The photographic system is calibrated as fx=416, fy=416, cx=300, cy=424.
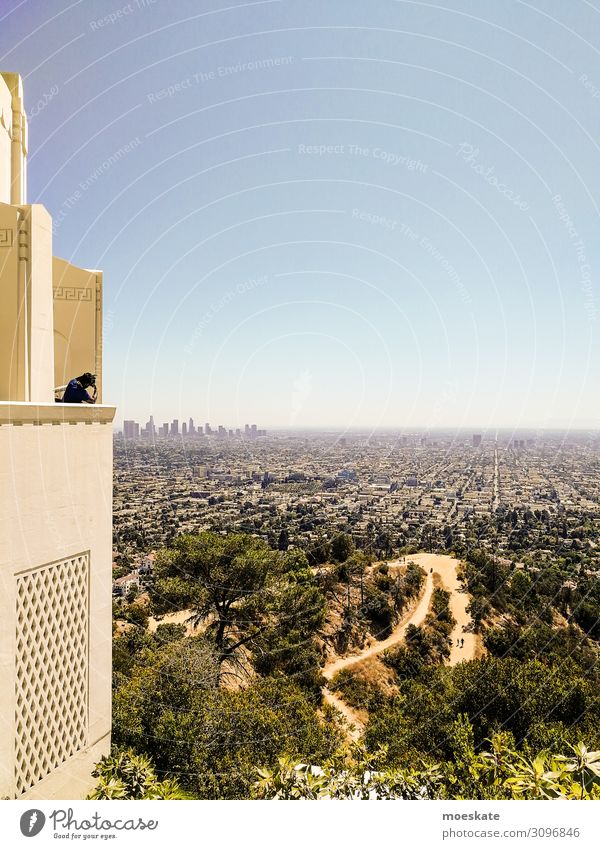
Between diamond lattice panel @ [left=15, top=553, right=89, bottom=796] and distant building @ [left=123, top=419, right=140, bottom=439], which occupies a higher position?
distant building @ [left=123, top=419, right=140, bottom=439]

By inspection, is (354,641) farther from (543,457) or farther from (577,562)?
(543,457)

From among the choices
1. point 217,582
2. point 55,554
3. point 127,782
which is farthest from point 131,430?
point 127,782

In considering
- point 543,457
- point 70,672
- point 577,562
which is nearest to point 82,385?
point 70,672

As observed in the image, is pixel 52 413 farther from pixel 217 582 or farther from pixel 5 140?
pixel 217 582

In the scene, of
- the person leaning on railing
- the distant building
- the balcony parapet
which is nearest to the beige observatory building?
the balcony parapet

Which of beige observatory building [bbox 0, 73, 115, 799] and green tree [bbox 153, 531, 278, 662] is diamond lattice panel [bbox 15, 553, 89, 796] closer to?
beige observatory building [bbox 0, 73, 115, 799]

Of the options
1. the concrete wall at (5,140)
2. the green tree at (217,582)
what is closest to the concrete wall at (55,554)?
the concrete wall at (5,140)
